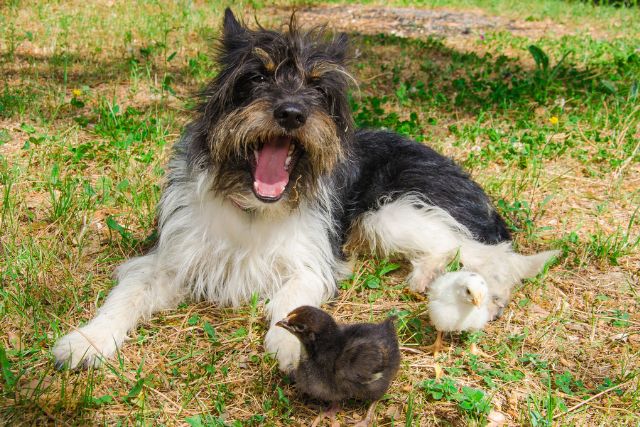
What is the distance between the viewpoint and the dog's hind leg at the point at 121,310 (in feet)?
9.41

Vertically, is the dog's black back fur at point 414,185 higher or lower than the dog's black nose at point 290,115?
lower

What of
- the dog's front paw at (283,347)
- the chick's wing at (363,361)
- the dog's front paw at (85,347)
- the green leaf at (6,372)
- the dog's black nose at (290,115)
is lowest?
the dog's front paw at (283,347)

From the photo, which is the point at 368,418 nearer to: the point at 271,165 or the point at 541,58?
the point at 271,165

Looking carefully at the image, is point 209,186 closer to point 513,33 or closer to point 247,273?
point 247,273

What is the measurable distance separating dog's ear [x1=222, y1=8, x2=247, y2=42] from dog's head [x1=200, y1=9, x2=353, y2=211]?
33 mm

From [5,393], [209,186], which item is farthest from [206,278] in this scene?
[5,393]

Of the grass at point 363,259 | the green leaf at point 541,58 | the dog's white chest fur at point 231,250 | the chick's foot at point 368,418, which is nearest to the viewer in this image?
the chick's foot at point 368,418

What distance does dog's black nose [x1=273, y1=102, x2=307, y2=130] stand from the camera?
3.01 meters

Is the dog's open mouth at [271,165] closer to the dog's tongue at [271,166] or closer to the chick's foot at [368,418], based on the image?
the dog's tongue at [271,166]

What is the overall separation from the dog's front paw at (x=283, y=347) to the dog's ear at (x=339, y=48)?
1665mm

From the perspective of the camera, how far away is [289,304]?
3375 millimetres

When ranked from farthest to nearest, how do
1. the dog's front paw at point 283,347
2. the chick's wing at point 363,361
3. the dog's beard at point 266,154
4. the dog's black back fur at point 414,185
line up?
the dog's black back fur at point 414,185
the dog's beard at point 266,154
the dog's front paw at point 283,347
the chick's wing at point 363,361

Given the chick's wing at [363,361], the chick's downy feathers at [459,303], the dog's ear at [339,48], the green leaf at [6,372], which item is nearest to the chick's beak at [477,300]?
the chick's downy feathers at [459,303]

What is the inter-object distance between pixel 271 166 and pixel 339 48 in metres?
0.94
